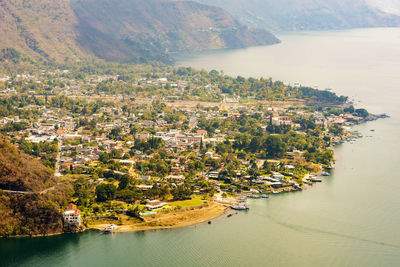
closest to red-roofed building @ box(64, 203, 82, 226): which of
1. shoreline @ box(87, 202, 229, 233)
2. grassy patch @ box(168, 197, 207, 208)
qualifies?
shoreline @ box(87, 202, 229, 233)

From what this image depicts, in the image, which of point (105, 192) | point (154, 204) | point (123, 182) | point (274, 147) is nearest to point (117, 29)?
point (274, 147)

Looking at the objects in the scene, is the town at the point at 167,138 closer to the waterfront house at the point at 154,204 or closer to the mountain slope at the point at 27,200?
the waterfront house at the point at 154,204

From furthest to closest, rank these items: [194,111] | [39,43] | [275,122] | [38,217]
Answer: [39,43] → [194,111] → [275,122] → [38,217]

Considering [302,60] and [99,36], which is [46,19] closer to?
[99,36]

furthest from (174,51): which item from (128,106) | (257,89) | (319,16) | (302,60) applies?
(319,16)

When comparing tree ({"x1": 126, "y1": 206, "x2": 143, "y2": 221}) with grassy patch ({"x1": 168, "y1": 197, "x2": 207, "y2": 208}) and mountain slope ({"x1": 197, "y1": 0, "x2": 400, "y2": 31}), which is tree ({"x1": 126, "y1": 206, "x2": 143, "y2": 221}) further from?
mountain slope ({"x1": 197, "y1": 0, "x2": 400, "y2": 31})
